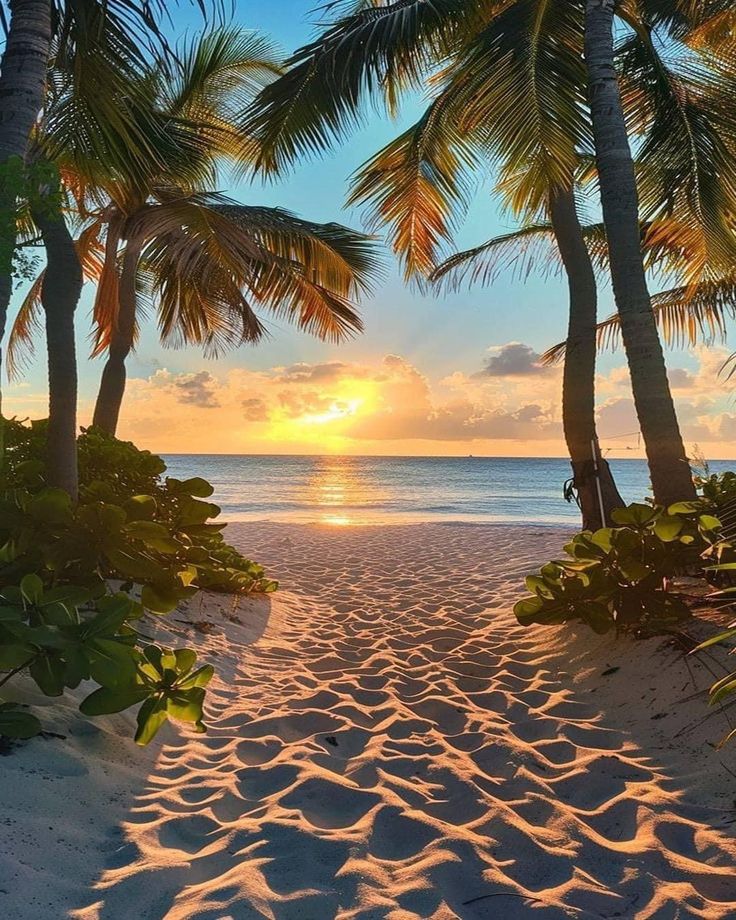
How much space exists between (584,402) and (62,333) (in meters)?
5.01

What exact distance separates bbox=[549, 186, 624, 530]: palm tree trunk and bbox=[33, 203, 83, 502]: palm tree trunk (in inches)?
188

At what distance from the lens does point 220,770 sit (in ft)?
8.00

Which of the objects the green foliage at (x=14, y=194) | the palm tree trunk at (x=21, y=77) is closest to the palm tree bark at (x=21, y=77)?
the palm tree trunk at (x=21, y=77)

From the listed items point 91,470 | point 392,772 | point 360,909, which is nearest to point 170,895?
point 360,909

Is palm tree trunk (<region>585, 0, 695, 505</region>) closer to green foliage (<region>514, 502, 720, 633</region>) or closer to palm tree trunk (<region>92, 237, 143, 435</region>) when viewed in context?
green foliage (<region>514, 502, 720, 633</region>)

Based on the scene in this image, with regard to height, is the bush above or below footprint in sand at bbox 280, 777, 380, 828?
above

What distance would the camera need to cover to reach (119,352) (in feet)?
23.8

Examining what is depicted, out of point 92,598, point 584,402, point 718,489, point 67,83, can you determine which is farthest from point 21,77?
point 718,489

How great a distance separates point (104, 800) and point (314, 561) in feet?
22.7

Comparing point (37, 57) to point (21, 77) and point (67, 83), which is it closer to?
point (21, 77)

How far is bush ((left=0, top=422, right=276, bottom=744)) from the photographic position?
2.01 m

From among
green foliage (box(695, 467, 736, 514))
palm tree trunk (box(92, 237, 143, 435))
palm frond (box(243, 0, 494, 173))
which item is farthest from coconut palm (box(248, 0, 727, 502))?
green foliage (box(695, 467, 736, 514))

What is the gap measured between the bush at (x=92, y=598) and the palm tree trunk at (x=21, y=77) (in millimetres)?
1150

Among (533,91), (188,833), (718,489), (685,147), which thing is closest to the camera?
(188,833)
